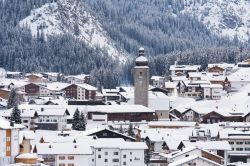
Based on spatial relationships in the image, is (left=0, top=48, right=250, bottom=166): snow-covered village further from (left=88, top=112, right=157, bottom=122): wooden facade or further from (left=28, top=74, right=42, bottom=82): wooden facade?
(left=28, top=74, right=42, bottom=82): wooden facade

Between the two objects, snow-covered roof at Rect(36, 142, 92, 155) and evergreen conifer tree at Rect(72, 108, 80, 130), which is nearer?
snow-covered roof at Rect(36, 142, 92, 155)

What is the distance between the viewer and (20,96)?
14362 centimetres

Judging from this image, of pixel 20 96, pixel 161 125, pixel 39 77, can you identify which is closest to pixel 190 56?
pixel 39 77

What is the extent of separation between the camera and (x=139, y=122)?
113 m

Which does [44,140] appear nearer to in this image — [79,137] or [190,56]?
[79,137]

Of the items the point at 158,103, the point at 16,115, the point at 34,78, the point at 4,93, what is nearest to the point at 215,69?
the point at 34,78

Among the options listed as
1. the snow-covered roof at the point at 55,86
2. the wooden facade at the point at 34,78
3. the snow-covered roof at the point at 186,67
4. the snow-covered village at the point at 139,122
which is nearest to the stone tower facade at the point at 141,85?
the snow-covered village at the point at 139,122

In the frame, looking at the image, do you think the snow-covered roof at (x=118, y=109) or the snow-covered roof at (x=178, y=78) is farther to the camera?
the snow-covered roof at (x=178, y=78)

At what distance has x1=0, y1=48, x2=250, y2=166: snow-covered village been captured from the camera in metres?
77.6

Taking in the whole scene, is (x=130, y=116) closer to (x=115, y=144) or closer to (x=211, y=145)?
(x=211, y=145)

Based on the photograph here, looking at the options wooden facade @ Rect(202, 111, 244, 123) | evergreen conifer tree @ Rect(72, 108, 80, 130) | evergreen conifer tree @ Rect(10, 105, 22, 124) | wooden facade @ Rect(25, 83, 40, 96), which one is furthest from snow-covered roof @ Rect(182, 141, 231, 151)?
wooden facade @ Rect(25, 83, 40, 96)

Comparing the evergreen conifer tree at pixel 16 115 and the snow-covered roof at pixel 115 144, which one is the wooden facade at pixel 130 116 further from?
the snow-covered roof at pixel 115 144

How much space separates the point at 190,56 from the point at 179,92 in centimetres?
3338

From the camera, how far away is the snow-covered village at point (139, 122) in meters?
77.6
